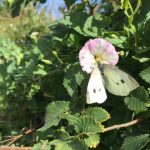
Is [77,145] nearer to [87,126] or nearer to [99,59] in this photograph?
[87,126]

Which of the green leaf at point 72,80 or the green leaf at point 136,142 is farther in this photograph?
Result: the green leaf at point 72,80

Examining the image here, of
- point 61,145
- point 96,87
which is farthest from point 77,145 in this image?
point 96,87

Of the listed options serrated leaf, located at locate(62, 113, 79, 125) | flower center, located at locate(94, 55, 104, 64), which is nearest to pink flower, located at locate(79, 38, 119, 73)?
→ flower center, located at locate(94, 55, 104, 64)

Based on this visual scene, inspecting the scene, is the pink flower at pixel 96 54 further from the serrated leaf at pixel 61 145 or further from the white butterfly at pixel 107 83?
the serrated leaf at pixel 61 145

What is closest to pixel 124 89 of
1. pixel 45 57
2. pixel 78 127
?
pixel 78 127

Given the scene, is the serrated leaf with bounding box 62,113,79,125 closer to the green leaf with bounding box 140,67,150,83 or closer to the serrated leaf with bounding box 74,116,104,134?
the serrated leaf with bounding box 74,116,104,134

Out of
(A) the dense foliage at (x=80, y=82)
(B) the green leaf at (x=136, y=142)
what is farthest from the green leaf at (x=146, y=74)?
(B) the green leaf at (x=136, y=142)
